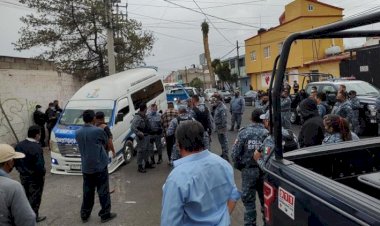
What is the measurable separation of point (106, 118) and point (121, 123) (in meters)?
0.50

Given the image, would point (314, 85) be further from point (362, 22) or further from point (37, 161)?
point (362, 22)

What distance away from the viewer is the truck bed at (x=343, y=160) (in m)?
3.17

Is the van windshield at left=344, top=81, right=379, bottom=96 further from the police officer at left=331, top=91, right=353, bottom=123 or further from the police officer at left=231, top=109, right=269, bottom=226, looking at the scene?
the police officer at left=231, top=109, right=269, bottom=226

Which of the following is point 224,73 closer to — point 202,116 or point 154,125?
point 154,125

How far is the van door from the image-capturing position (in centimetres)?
1035

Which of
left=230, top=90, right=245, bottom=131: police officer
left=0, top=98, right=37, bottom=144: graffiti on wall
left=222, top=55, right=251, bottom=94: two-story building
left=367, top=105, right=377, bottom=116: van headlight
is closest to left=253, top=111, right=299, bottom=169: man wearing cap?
left=367, top=105, right=377, bottom=116: van headlight

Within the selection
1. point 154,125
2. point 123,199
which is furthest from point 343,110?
point 123,199

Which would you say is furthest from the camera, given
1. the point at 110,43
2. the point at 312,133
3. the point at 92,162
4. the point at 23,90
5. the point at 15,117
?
the point at 110,43

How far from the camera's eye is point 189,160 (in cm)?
257

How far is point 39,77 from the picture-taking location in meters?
16.4

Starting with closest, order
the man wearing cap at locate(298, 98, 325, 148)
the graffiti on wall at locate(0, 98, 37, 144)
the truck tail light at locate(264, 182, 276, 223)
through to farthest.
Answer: the truck tail light at locate(264, 182, 276, 223) < the man wearing cap at locate(298, 98, 325, 148) < the graffiti on wall at locate(0, 98, 37, 144)

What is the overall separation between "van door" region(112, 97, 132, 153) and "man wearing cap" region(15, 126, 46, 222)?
4166 mm

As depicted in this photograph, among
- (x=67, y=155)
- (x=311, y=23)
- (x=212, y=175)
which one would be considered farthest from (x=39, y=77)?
(x=311, y=23)

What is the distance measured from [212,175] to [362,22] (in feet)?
4.49
